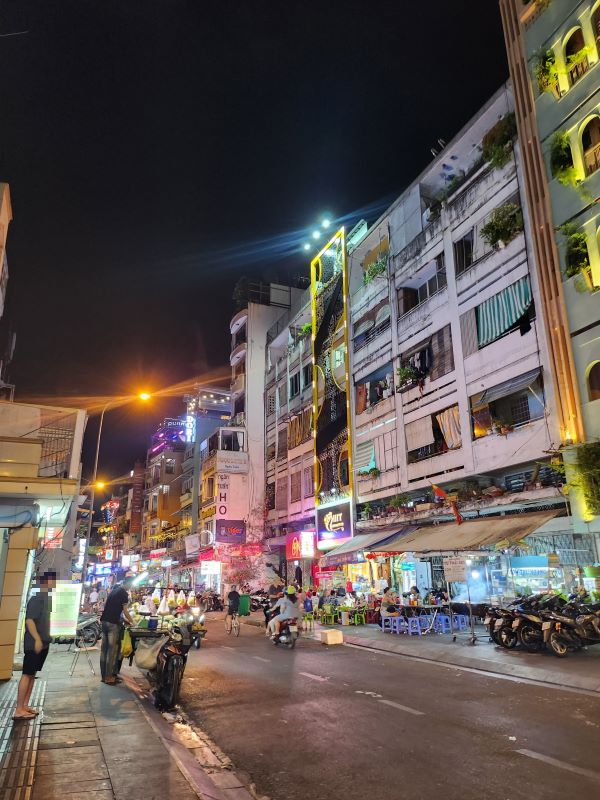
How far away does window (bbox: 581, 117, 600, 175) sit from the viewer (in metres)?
17.3

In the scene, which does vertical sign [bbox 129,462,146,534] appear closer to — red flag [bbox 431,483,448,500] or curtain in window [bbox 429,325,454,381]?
curtain in window [bbox 429,325,454,381]

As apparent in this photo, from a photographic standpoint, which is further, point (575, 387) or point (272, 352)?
point (272, 352)

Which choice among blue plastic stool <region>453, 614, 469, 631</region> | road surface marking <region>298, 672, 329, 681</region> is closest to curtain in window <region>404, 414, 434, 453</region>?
blue plastic stool <region>453, 614, 469, 631</region>

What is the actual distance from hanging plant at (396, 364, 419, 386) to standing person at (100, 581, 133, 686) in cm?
1691

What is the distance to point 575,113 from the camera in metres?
18.1

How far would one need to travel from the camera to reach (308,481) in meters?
35.1

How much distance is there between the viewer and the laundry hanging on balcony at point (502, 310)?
63.1 feet

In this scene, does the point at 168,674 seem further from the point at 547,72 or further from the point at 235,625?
the point at 547,72

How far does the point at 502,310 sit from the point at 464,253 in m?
3.88

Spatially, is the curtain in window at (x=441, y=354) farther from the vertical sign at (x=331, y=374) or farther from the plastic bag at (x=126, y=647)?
the plastic bag at (x=126, y=647)

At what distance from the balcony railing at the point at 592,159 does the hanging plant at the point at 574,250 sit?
6.02 ft

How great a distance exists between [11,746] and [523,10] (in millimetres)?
26566

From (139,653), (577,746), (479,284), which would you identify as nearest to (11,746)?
(139,653)

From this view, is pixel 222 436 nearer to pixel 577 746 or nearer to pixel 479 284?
pixel 479 284
